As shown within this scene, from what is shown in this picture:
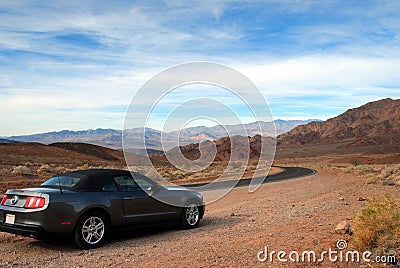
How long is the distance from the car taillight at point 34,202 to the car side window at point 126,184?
1.66m

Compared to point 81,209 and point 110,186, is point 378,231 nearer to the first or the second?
point 110,186

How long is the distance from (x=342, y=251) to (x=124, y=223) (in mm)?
4180

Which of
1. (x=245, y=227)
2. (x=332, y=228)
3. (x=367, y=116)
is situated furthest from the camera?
(x=367, y=116)

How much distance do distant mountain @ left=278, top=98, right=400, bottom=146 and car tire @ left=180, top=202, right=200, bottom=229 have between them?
114m

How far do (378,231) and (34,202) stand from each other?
609 centimetres

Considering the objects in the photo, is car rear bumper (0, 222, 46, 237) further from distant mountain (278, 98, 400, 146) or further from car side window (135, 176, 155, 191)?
distant mountain (278, 98, 400, 146)

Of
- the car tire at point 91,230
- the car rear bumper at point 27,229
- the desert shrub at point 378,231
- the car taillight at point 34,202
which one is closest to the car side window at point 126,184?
the car tire at point 91,230

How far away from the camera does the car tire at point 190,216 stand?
10.4 m

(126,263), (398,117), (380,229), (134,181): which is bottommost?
(126,263)

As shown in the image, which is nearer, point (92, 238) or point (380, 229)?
point (380, 229)

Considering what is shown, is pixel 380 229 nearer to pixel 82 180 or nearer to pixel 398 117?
pixel 82 180

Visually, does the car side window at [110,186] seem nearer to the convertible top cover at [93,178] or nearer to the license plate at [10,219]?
the convertible top cover at [93,178]

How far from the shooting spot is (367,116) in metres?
159

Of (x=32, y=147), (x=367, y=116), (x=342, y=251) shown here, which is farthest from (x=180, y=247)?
(x=367, y=116)
